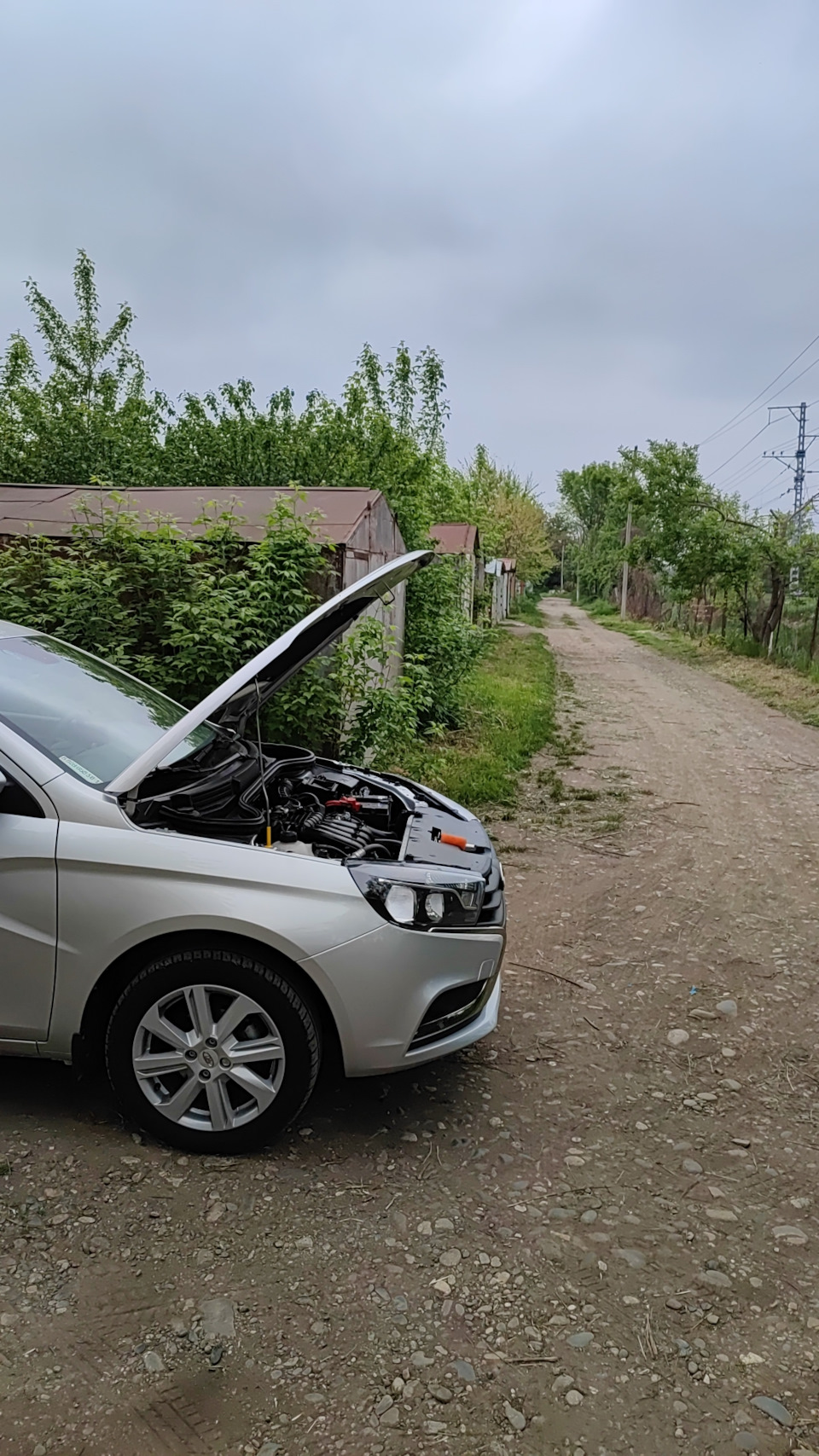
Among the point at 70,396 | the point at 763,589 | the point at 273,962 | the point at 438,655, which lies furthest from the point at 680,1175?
the point at 763,589

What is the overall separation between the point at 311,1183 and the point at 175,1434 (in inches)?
34.3

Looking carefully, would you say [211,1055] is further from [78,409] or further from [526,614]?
[526,614]

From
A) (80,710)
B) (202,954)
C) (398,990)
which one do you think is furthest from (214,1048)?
(80,710)

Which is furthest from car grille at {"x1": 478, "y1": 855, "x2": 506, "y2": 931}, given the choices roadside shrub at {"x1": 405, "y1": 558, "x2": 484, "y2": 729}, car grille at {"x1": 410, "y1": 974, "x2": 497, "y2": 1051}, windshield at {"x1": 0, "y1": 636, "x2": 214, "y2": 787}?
roadside shrub at {"x1": 405, "y1": 558, "x2": 484, "y2": 729}

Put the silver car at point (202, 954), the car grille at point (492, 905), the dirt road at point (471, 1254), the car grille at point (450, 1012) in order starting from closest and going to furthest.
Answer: the dirt road at point (471, 1254), the silver car at point (202, 954), the car grille at point (450, 1012), the car grille at point (492, 905)

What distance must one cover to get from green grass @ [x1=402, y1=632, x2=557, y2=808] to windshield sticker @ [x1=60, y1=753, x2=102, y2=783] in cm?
458

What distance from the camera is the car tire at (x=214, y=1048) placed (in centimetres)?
281

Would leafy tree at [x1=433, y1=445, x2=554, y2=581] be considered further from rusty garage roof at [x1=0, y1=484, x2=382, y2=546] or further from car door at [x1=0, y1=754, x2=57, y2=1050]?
car door at [x1=0, y1=754, x2=57, y2=1050]

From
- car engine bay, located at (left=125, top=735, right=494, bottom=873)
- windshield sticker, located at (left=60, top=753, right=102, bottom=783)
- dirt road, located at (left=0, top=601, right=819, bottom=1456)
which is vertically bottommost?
dirt road, located at (left=0, top=601, right=819, bottom=1456)

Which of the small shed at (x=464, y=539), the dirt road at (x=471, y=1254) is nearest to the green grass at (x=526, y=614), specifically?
the small shed at (x=464, y=539)

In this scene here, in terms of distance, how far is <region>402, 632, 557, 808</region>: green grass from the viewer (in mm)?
7776

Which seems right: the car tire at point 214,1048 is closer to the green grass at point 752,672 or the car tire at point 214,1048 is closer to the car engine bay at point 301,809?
the car engine bay at point 301,809

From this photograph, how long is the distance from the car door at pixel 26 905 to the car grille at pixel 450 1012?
120 centimetres

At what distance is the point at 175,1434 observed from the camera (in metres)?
2.00
